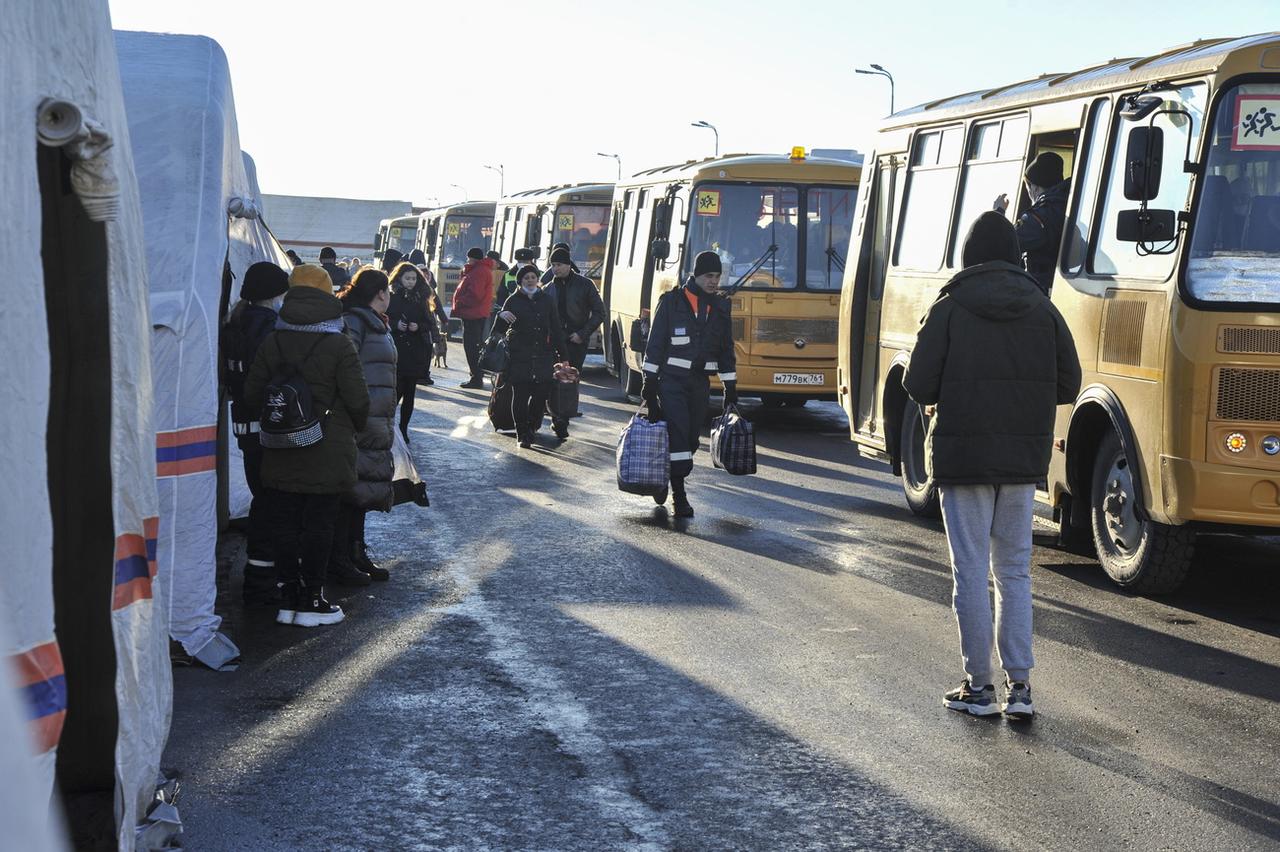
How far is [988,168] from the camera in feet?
39.9

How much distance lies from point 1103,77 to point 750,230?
9717 millimetres

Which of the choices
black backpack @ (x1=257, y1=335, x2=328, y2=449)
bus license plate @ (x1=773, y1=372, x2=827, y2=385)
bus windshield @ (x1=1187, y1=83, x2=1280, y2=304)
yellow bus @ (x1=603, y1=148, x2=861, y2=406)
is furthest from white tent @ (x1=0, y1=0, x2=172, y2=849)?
bus license plate @ (x1=773, y1=372, x2=827, y2=385)

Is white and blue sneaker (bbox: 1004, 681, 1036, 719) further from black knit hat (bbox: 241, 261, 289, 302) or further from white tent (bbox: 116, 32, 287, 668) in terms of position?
black knit hat (bbox: 241, 261, 289, 302)

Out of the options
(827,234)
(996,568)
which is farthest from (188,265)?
(827,234)

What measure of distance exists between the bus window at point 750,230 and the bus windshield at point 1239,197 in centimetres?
1058

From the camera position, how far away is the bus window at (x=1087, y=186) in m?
10.4

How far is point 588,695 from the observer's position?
7.14 m

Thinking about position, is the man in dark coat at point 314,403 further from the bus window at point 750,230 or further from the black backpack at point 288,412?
the bus window at point 750,230

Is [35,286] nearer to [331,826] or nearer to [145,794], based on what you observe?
[145,794]

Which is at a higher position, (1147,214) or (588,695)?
(1147,214)

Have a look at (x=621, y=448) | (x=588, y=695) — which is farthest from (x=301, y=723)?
(x=621, y=448)

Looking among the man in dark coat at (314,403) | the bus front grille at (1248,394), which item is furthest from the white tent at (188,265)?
the bus front grille at (1248,394)

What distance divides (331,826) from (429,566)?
16.7ft

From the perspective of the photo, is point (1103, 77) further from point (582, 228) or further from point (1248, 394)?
point (582, 228)
